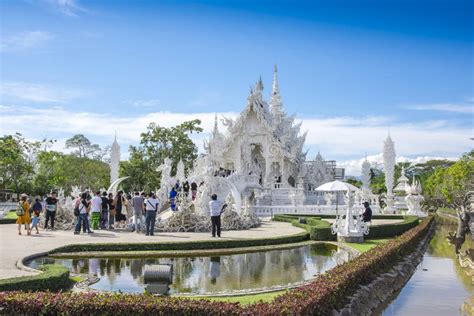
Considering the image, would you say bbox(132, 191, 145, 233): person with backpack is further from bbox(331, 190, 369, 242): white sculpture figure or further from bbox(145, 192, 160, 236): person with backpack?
bbox(331, 190, 369, 242): white sculpture figure

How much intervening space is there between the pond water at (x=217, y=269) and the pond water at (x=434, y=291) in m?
2.14

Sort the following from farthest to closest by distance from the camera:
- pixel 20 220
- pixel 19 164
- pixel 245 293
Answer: pixel 19 164, pixel 20 220, pixel 245 293

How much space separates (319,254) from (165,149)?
127ft

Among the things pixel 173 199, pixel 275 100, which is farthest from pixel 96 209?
pixel 275 100

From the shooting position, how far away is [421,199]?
35.4 metres

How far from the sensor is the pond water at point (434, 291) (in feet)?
36.0

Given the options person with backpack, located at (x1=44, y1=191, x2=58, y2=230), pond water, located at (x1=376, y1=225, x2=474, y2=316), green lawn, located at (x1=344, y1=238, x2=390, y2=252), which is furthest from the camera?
person with backpack, located at (x1=44, y1=191, x2=58, y2=230)

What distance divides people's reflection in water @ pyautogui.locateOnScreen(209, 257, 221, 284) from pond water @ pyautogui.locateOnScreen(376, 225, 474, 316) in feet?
12.6

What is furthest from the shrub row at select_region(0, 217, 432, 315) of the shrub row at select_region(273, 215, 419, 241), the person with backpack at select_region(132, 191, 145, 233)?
the person with backpack at select_region(132, 191, 145, 233)

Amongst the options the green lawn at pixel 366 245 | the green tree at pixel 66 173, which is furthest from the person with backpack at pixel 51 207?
the green tree at pixel 66 173

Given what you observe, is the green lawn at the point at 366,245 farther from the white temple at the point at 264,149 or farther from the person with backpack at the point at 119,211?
the white temple at the point at 264,149

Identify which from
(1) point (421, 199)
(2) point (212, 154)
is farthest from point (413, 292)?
(2) point (212, 154)

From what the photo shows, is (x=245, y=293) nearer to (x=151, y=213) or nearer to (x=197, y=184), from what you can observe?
(x=151, y=213)

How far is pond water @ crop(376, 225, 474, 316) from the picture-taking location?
1098 centimetres
